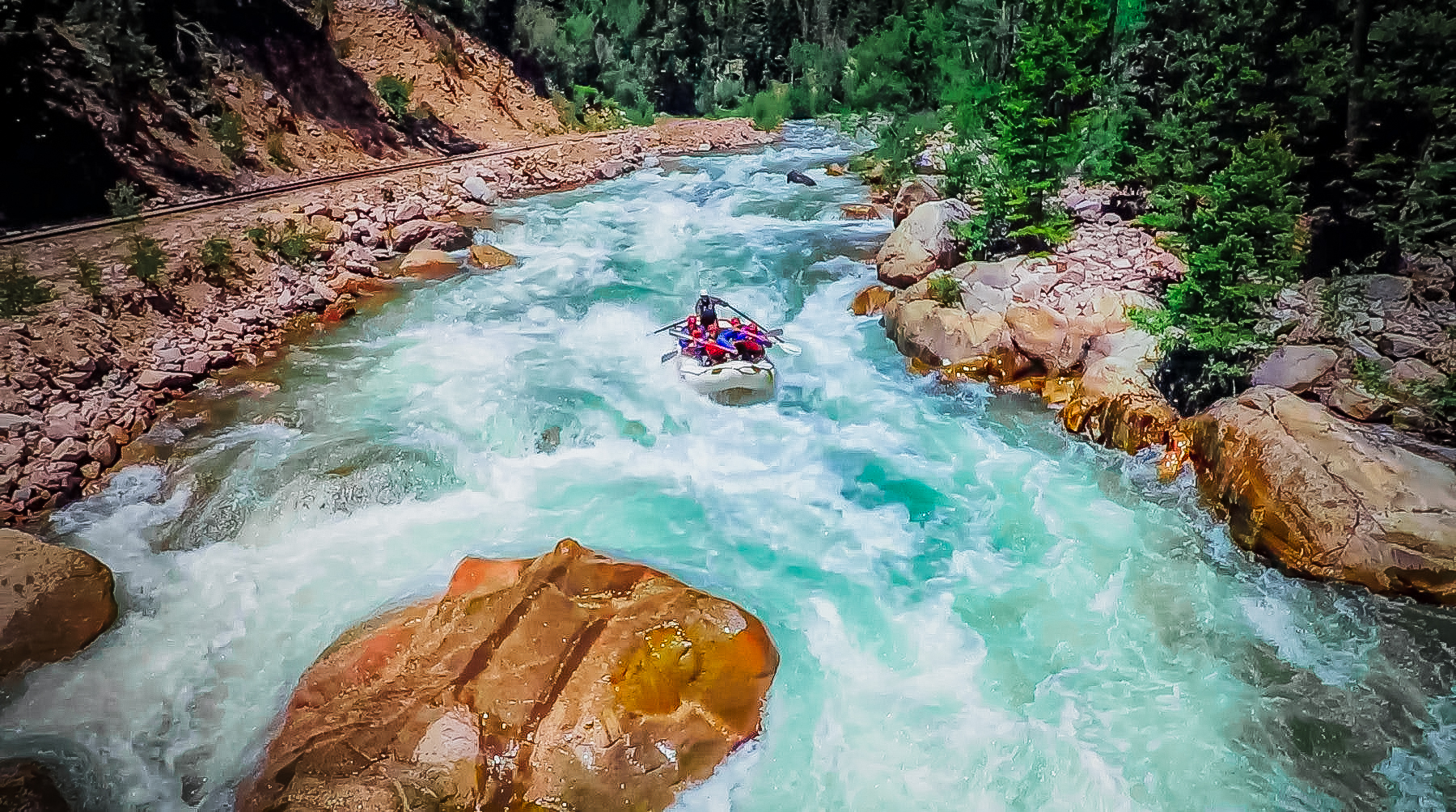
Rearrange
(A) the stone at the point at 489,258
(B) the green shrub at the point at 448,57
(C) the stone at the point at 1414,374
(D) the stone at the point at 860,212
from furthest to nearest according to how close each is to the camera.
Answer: (B) the green shrub at the point at 448,57, (D) the stone at the point at 860,212, (A) the stone at the point at 489,258, (C) the stone at the point at 1414,374

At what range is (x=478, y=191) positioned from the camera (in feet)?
61.9

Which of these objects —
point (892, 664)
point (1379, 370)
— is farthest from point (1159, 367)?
point (892, 664)

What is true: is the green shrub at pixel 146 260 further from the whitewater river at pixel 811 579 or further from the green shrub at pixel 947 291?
the green shrub at pixel 947 291

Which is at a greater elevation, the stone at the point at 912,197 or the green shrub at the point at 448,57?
the green shrub at the point at 448,57

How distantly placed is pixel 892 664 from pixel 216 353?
912 centimetres

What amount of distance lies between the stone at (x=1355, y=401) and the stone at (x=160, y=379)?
40.5ft

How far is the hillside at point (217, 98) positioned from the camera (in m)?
11.9

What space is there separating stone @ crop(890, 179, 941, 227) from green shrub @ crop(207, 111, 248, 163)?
1352 centimetres

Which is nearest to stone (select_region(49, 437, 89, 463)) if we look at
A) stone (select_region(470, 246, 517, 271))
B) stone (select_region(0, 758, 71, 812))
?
stone (select_region(0, 758, 71, 812))

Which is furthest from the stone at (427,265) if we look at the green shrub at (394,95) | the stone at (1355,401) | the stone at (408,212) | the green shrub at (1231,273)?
the stone at (1355,401)

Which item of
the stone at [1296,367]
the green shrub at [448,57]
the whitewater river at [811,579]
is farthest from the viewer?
the green shrub at [448,57]

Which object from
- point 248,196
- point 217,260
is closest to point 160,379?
point 217,260

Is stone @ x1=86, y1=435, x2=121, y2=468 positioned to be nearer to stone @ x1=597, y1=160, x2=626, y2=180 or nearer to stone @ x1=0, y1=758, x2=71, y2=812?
stone @ x1=0, y1=758, x2=71, y2=812

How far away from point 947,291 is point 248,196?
41.9ft
